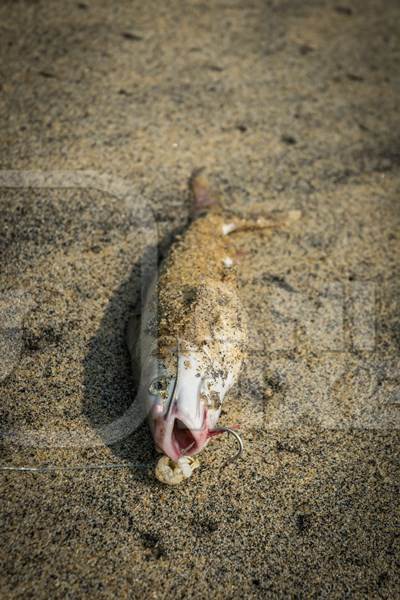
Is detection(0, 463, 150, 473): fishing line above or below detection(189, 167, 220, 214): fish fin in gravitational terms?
below

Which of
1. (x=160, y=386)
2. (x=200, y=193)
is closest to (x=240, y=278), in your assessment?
(x=200, y=193)

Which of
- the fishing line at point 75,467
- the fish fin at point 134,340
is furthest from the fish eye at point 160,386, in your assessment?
the fishing line at point 75,467

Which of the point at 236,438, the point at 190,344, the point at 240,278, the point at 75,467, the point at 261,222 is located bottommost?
the point at 75,467

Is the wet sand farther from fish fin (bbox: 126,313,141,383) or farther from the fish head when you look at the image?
the fish head

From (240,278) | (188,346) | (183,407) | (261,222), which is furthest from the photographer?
(261,222)

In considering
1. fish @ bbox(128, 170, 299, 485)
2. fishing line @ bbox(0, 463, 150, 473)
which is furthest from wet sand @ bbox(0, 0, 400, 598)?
fish @ bbox(128, 170, 299, 485)

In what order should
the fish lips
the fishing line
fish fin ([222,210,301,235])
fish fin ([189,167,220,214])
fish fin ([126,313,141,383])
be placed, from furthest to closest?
1. fish fin ([189,167,220,214])
2. fish fin ([222,210,301,235])
3. fish fin ([126,313,141,383])
4. the fishing line
5. the fish lips

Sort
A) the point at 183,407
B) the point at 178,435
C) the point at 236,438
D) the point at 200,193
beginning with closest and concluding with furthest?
the point at 183,407 < the point at 178,435 < the point at 236,438 < the point at 200,193

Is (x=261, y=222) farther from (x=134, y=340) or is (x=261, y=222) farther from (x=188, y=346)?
(x=188, y=346)

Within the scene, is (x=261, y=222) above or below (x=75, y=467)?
above
